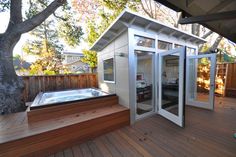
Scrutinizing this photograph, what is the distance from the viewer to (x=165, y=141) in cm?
220

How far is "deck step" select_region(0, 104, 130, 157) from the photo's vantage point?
1798mm

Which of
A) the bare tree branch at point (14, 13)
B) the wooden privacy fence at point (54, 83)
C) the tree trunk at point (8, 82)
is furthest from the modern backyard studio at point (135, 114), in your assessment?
the bare tree branch at point (14, 13)

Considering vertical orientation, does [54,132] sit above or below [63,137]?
above

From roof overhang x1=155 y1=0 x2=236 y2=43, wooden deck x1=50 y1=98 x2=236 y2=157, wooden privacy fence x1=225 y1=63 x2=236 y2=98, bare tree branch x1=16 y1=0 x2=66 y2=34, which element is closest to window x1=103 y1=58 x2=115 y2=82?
wooden deck x1=50 y1=98 x2=236 y2=157

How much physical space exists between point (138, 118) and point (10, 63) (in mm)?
4034

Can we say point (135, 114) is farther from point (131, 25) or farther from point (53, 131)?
point (131, 25)

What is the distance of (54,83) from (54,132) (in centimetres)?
332

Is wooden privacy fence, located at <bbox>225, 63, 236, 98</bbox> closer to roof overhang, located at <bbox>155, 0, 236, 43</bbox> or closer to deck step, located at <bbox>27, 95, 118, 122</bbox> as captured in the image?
roof overhang, located at <bbox>155, 0, 236, 43</bbox>

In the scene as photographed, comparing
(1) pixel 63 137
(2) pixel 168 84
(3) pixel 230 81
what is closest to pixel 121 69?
(2) pixel 168 84

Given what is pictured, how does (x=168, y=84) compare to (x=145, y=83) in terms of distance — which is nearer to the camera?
(x=168, y=84)

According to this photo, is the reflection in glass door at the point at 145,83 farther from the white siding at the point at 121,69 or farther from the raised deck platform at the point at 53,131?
the raised deck platform at the point at 53,131

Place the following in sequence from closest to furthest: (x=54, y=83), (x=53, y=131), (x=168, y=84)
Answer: (x=53, y=131) < (x=168, y=84) < (x=54, y=83)

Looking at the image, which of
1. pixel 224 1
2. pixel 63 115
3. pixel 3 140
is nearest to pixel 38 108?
pixel 63 115

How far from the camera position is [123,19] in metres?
2.70
